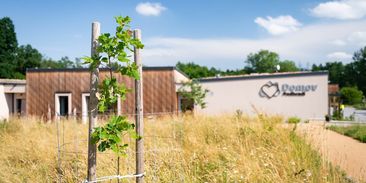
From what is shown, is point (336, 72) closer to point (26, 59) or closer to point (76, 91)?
point (26, 59)

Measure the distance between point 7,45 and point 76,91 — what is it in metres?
38.3

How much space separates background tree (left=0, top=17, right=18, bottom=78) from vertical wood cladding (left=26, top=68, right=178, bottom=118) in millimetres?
29861

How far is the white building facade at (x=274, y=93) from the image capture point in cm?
2347

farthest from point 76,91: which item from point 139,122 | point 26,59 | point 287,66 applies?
point 287,66

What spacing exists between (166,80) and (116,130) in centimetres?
1767

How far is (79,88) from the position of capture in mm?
21562

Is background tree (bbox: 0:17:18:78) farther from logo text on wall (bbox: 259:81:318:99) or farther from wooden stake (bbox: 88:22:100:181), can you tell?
wooden stake (bbox: 88:22:100:181)

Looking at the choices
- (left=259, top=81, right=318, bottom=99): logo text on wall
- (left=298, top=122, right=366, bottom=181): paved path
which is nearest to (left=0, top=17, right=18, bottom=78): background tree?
(left=259, top=81, right=318, bottom=99): logo text on wall

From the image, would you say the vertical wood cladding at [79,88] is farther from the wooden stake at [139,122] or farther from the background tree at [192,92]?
the wooden stake at [139,122]

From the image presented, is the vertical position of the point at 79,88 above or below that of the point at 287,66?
below

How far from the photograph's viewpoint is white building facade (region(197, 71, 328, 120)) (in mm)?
23469

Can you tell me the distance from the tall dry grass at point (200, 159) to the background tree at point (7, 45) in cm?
4541

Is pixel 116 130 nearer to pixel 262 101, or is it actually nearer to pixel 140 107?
pixel 140 107

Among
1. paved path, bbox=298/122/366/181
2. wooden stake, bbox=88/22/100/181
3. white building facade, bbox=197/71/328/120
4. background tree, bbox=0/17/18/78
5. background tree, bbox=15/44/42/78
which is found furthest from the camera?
background tree, bbox=15/44/42/78
